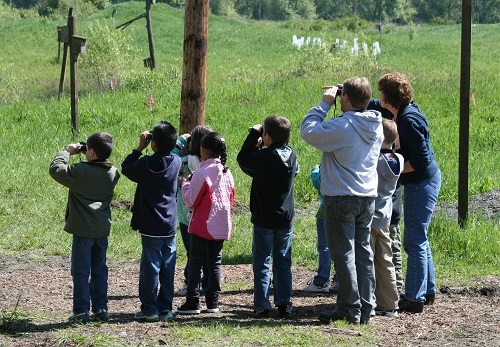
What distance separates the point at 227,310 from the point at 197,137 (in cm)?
147

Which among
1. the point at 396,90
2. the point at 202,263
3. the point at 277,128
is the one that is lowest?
the point at 202,263

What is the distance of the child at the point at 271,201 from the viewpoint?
6.46 meters

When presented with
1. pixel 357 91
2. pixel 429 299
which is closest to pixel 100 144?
pixel 357 91

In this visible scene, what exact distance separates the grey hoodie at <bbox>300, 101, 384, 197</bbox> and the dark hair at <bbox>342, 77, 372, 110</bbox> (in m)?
0.07

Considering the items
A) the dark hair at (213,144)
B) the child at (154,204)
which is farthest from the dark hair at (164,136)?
the dark hair at (213,144)

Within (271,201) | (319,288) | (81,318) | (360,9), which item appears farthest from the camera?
(360,9)

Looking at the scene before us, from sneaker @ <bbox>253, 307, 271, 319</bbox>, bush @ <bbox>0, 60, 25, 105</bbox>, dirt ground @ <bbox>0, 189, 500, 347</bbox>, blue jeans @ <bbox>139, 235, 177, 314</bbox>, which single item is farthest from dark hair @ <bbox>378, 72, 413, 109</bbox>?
bush @ <bbox>0, 60, 25, 105</bbox>

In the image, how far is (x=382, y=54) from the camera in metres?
40.7

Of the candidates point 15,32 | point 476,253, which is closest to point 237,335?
Result: point 476,253

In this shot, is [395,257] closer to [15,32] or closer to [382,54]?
[382,54]

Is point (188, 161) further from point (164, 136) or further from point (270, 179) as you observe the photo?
point (270, 179)

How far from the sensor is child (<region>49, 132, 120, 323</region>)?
20.6 feet

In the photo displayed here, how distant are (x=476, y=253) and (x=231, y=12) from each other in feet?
342

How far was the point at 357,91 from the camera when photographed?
6.12 metres
